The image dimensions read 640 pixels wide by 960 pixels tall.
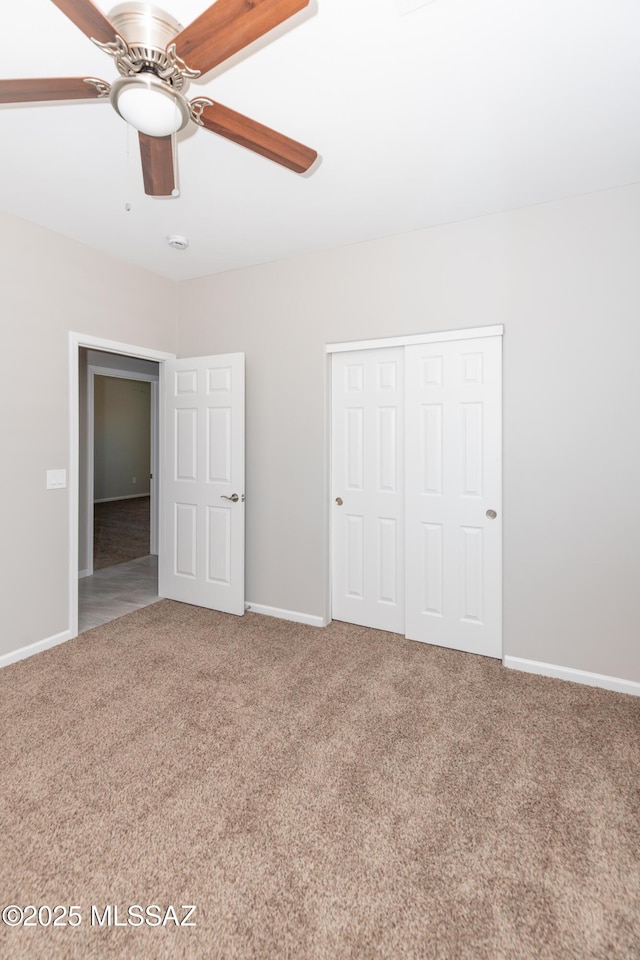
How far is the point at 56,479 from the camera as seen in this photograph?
3.22 meters

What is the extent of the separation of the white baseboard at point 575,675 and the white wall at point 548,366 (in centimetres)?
4

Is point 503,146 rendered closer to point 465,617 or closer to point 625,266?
point 625,266

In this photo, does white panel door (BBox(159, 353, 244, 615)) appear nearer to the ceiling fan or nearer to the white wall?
the white wall

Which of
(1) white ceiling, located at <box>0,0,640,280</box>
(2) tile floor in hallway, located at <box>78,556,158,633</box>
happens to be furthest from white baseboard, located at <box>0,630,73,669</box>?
(1) white ceiling, located at <box>0,0,640,280</box>

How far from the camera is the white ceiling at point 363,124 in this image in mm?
1594

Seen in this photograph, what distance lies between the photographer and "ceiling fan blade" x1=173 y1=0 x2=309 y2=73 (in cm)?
115

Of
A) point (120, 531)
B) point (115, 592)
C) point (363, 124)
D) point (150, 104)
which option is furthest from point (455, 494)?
point (120, 531)

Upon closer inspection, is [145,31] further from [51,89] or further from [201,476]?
[201,476]

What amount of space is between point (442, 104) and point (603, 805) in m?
2.81

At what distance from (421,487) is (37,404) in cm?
256

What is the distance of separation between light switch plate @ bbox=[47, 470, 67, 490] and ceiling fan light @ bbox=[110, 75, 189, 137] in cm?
233

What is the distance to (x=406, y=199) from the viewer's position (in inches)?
107

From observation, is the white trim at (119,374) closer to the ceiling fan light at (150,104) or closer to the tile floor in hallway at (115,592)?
the tile floor in hallway at (115,592)

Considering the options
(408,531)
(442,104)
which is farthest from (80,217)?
(408,531)
